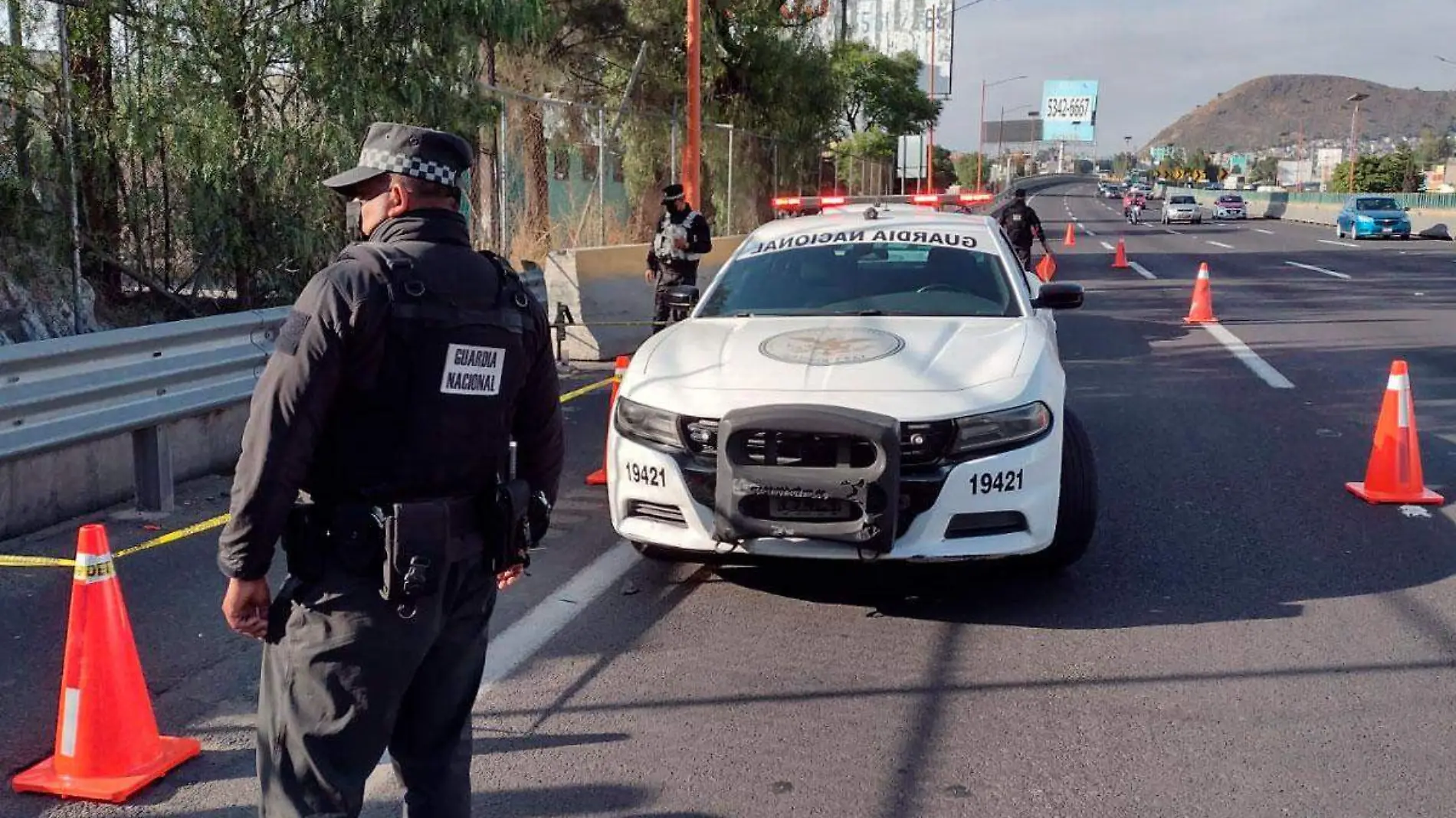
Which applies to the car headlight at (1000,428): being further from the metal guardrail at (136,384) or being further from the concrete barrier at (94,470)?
the concrete barrier at (94,470)

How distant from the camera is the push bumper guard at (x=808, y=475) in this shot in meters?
4.95

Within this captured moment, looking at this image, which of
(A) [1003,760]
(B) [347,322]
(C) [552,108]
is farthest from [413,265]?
(C) [552,108]

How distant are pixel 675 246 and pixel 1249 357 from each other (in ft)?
19.0

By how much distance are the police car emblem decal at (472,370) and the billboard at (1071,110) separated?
384 ft

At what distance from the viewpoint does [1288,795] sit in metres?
3.78

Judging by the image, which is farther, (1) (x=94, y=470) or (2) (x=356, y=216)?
(1) (x=94, y=470)

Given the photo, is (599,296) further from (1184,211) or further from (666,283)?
(1184,211)

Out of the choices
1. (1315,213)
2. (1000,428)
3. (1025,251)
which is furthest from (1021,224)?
(1315,213)

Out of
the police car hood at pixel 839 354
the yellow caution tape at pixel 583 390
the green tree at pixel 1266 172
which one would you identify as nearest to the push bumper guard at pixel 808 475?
the police car hood at pixel 839 354

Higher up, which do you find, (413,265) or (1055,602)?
(413,265)

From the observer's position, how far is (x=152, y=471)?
22.4ft

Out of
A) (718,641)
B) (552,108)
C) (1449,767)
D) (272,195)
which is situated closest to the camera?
(1449,767)

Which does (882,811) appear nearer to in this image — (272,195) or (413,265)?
(413,265)

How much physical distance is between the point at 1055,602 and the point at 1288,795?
71.1 inches
